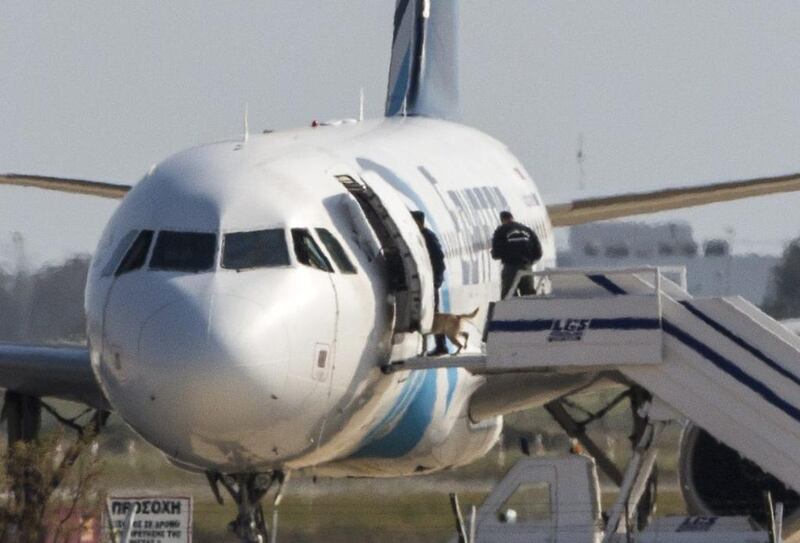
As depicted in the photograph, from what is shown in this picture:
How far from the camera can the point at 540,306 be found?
736 inches

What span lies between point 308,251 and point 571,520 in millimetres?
3138

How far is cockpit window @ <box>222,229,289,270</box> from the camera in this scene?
706 inches

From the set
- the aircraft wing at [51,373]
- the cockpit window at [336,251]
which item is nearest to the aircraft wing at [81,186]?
the aircraft wing at [51,373]

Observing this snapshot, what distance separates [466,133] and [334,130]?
203 inches

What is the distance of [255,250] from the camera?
18094mm

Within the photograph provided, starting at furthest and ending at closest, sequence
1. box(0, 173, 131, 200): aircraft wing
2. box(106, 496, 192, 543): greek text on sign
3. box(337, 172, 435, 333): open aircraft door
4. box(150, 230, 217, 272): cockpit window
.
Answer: box(0, 173, 131, 200): aircraft wing → box(106, 496, 192, 543): greek text on sign → box(337, 172, 435, 333): open aircraft door → box(150, 230, 217, 272): cockpit window

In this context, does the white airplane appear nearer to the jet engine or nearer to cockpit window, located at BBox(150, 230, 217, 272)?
cockpit window, located at BBox(150, 230, 217, 272)

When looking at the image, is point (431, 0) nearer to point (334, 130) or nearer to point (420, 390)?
point (334, 130)

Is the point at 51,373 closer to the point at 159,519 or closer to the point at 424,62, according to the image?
the point at 159,519

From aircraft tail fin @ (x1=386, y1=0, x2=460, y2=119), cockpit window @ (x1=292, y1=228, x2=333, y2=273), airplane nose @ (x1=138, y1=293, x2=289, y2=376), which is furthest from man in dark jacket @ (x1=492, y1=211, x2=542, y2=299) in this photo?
aircraft tail fin @ (x1=386, y1=0, x2=460, y2=119)

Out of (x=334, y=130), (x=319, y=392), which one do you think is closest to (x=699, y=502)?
(x=334, y=130)

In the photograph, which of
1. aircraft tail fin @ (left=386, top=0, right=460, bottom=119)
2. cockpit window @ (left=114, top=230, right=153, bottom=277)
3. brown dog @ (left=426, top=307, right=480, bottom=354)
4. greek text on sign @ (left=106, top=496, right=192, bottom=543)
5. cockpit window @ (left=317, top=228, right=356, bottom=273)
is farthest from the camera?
aircraft tail fin @ (left=386, top=0, right=460, bottom=119)

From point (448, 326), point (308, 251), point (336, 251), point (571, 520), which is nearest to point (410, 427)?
point (448, 326)

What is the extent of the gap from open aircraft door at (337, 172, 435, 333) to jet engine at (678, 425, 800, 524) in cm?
464
